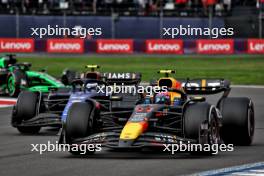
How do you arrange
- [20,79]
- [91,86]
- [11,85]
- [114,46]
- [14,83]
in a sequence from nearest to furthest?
1. [91,86]
2. [20,79]
3. [14,83]
4. [11,85]
5. [114,46]

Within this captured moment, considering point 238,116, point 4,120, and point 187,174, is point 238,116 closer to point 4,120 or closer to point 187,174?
point 187,174

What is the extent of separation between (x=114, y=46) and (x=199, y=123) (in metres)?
33.6

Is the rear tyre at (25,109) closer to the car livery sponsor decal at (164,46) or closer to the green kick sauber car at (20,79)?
the green kick sauber car at (20,79)

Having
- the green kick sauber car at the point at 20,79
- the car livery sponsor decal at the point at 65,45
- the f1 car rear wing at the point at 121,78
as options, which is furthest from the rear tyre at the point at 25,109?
the car livery sponsor decal at the point at 65,45

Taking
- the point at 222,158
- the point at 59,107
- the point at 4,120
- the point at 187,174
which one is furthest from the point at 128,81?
the point at 187,174

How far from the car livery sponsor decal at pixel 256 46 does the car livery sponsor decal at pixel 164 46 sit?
3487mm

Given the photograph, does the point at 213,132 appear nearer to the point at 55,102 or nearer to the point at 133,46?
the point at 55,102

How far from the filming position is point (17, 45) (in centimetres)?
4544

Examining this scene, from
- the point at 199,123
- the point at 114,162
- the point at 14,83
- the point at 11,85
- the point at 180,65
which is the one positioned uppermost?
the point at 199,123

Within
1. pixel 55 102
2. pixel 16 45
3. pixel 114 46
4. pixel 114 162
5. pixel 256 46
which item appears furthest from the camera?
pixel 114 46

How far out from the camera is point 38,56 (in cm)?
4759

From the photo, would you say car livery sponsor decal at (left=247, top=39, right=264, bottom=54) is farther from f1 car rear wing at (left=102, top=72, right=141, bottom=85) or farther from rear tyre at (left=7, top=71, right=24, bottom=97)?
f1 car rear wing at (left=102, top=72, right=141, bottom=85)

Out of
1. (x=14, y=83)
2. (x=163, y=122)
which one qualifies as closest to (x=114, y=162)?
(x=163, y=122)

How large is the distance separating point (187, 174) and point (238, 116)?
3.32 m
